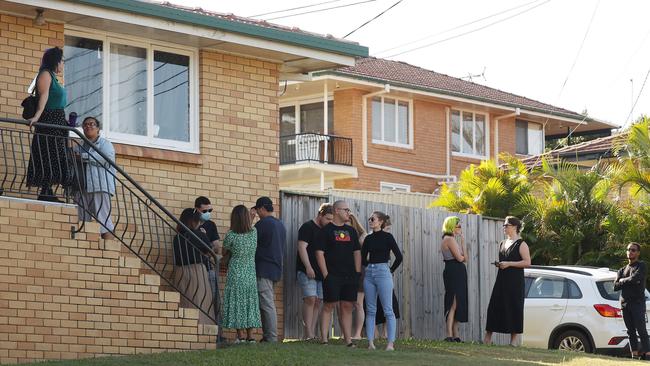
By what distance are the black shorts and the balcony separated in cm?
2081

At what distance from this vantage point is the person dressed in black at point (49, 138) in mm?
14156

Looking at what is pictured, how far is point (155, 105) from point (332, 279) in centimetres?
322

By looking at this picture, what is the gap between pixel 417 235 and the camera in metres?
19.7

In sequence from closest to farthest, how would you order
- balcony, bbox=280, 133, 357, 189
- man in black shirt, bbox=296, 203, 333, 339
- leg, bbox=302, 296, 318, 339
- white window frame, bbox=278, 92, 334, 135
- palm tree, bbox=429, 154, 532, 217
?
man in black shirt, bbox=296, 203, 333, 339 → leg, bbox=302, 296, 318, 339 → palm tree, bbox=429, 154, 532, 217 → balcony, bbox=280, 133, 357, 189 → white window frame, bbox=278, 92, 334, 135

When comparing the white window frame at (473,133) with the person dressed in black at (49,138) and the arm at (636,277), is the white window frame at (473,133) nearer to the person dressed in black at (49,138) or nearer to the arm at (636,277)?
the arm at (636,277)

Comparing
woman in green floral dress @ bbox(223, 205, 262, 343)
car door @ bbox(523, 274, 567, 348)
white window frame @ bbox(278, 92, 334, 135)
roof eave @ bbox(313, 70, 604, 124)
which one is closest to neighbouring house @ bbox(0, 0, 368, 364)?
woman in green floral dress @ bbox(223, 205, 262, 343)

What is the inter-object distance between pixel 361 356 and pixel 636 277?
548 cm

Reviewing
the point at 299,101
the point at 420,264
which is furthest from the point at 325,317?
the point at 299,101

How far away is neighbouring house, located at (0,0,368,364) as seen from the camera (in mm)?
13758

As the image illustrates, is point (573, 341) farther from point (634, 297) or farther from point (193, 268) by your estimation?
point (193, 268)

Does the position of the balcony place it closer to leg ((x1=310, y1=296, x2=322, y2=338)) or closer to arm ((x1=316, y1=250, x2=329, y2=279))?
leg ((x1=310, y1=296, x2=322, y2=338))

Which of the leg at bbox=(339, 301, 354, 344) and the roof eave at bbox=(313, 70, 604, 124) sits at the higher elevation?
the roof eave at bbox=(313, 70, 604, 124)

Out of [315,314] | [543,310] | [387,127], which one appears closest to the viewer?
[315,314]

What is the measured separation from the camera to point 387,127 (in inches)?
1527
